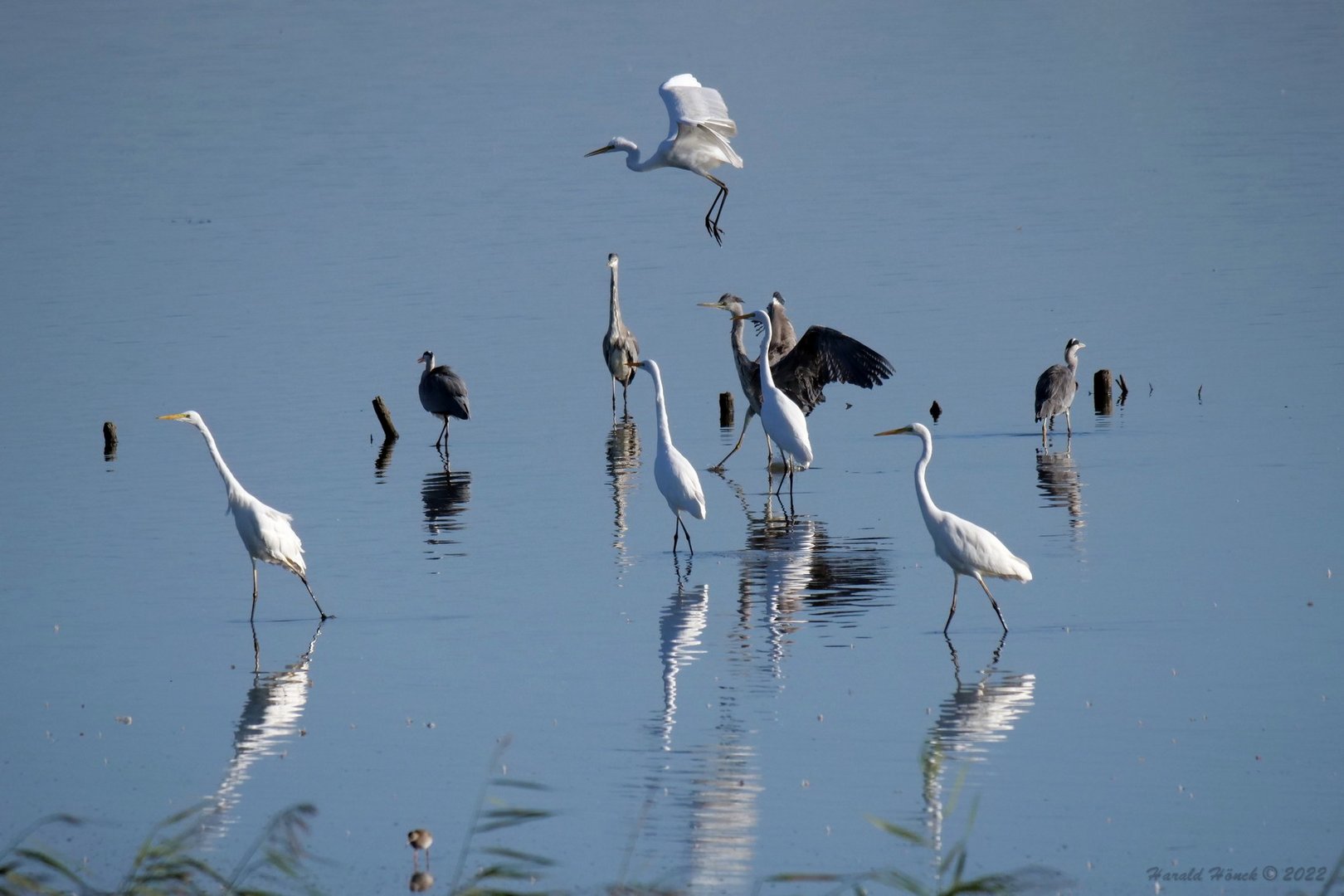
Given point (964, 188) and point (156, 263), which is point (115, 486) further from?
point (964, 188)

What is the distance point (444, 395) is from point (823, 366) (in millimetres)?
→ 4127

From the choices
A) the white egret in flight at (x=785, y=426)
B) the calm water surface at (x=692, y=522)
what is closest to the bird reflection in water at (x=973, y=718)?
the calm water surface at (x=692, y=522)

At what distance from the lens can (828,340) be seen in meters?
17.5

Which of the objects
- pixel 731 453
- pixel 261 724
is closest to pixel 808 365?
pixel 731 453

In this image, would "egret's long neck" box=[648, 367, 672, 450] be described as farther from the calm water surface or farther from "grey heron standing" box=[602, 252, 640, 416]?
"grey heron standing" box=[602, 252, 640, 416]

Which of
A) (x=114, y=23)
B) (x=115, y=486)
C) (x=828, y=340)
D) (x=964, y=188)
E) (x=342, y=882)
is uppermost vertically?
(x=114, y=23)

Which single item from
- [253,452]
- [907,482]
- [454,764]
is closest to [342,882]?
[454,764]

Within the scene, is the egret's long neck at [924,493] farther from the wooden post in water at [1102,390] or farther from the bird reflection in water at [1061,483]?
the wooden post in water at [1102,390]

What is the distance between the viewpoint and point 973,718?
9453 millimetres

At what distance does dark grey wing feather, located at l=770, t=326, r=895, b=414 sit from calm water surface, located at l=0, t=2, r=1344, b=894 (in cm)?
84

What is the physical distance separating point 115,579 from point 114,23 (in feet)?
198

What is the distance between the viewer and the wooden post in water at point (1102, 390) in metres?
19.6

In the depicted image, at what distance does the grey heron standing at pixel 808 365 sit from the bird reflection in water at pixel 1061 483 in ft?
5.47

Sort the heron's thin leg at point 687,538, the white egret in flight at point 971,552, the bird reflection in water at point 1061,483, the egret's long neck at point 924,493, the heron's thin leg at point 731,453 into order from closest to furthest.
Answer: the white egret in flight at point 971,552 → the egret's long neck at point 924,493 → the heron's thin leg at point 687,538 → the bird reflection in water at point 1061,483 → the heron's thin leg at point 731,453
